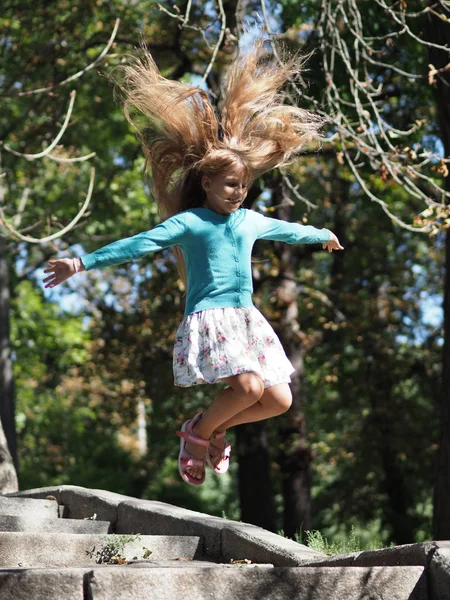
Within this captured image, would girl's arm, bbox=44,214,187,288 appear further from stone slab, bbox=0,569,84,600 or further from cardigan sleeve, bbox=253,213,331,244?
stone slab, bbox=0,569,84,600

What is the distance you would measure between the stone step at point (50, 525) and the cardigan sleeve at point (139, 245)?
1.57m

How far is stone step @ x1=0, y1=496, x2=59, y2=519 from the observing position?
18.3 feet

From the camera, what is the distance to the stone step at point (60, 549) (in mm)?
4379

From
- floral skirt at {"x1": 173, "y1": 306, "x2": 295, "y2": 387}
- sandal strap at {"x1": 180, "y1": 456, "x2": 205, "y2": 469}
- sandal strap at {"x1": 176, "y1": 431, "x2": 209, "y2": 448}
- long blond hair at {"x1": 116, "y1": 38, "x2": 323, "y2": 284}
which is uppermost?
long blond hair at {"x1": 116, "y1": 38, "x2": 323, "y2": 284}

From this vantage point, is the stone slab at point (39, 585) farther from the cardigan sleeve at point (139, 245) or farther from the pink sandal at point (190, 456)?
the pink sandal at point (190, 456)

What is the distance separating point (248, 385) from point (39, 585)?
5.51ft

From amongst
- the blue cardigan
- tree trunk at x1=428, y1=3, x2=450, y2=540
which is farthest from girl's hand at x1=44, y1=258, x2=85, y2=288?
tree trunk at x1=428, y1=3, x2=450, y2=540

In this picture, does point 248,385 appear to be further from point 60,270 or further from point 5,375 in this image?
point 5,375

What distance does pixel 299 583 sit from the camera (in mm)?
3656

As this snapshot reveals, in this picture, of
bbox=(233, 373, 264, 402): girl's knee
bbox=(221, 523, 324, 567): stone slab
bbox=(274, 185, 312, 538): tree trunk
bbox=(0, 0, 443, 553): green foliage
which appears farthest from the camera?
A: bbox=(274, 185, 312, 538): tree trunk

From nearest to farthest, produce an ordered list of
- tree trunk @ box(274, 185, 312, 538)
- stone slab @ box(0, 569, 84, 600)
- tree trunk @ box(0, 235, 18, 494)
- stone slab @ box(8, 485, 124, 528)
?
stone slab @ box(0, 569, 84, 600)
stone slab @ box(8, 485, 124, 528)
tree trunk @ box(0, 235, 18, 494)
tree trunk @ box(274, 185, 312, 538)

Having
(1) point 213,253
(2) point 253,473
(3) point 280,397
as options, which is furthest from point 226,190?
(2) point 253,473

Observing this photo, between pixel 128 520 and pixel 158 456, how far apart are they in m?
16.3

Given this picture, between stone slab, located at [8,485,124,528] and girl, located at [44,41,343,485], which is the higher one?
girl, located at [44,41,343,485]
